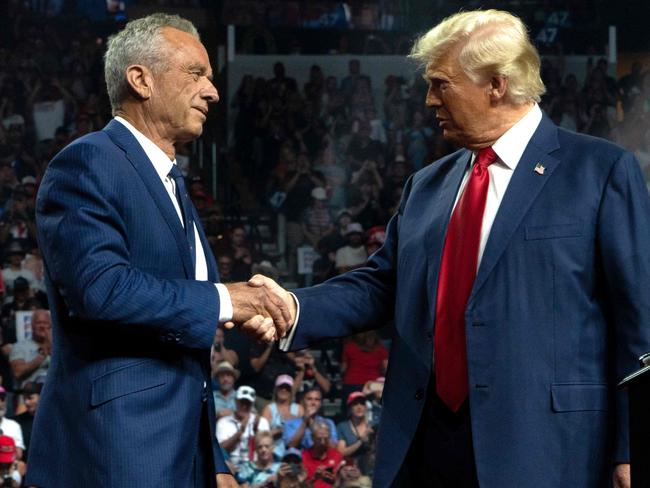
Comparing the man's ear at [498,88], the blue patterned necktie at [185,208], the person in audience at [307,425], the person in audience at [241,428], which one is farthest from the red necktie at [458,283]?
the person in audience at [307,425]

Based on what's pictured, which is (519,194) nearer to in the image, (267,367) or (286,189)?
(267,367)

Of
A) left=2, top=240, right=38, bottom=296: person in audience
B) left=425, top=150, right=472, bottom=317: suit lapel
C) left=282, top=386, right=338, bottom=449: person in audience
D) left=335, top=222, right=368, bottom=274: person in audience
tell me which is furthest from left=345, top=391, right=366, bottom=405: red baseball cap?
left=425, top=150, right=472, bottom=317: suit lapel

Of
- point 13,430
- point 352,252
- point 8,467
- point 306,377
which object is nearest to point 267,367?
point 306,377

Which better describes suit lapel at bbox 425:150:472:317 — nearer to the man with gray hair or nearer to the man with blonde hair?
the man with blonde hair

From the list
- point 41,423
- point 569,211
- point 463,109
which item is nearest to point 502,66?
point 463,109

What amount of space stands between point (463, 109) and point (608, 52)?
673 centimetres

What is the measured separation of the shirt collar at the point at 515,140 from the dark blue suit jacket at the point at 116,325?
0.67 m

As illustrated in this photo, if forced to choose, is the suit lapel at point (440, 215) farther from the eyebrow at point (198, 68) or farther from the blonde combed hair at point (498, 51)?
the eyebrow at point (198, 68)

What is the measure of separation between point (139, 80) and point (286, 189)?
600cm

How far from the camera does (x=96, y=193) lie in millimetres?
2105

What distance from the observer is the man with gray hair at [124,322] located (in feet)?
6.86

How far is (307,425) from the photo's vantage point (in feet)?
22.1

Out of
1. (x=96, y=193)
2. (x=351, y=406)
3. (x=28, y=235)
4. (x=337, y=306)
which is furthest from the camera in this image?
(x=28, y=235)

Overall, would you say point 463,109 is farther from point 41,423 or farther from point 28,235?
point 28,235
